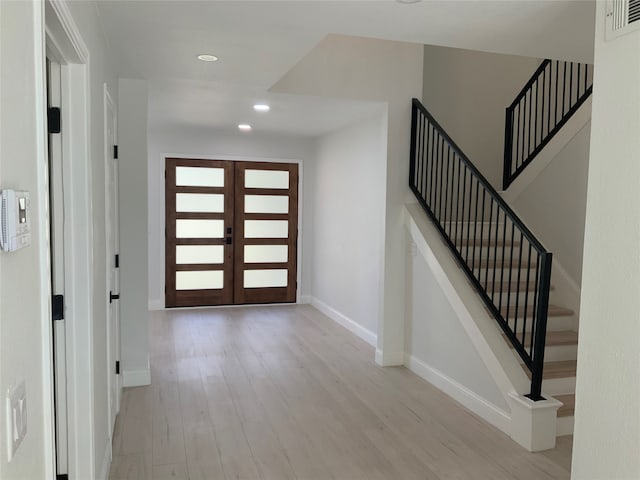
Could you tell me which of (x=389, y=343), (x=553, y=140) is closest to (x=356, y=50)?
(x=553, y=140)

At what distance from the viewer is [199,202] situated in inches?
280

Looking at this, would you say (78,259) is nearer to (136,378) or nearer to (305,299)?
(136,378)

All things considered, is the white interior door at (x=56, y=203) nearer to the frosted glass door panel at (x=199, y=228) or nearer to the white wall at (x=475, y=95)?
the white wall at (x=475, y=95)

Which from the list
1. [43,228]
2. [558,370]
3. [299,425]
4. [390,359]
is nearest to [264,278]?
[390,359]

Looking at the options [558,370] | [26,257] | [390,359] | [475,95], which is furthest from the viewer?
[475,95]

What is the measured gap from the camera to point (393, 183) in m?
4.62

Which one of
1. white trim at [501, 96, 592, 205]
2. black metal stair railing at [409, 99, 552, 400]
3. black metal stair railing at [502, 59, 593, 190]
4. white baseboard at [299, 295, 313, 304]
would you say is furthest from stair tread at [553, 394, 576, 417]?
white baseboard at [299, 295, 313, 304]

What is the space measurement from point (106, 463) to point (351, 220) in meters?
3.96

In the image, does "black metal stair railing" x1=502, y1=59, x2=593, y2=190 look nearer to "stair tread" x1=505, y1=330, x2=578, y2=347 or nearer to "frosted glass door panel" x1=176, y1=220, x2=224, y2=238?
"stair tread" x1=505, y1=330, x2=578, y2=347

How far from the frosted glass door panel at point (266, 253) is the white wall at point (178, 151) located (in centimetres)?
120

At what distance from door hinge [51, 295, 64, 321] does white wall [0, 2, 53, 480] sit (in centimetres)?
85

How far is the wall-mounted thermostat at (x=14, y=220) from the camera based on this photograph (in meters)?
0.92

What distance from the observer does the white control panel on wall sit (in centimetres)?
95

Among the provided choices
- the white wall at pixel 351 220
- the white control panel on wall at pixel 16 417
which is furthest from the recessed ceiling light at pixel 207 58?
the white control panel on wall at pixel 16 417
